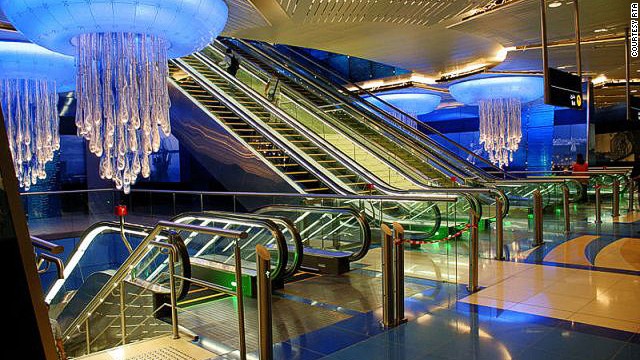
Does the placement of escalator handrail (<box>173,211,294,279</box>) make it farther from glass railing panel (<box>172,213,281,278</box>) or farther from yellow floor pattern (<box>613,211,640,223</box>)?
yellow floor pattern (<box>613,211,640,223</box>)

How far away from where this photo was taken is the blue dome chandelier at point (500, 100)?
43.6 ft

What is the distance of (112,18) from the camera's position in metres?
5.91

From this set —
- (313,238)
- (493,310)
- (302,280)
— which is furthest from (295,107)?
(493,310)

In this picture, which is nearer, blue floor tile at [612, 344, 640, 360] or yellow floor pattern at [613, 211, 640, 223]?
blue floor tile at [612, 344, 640, 360]

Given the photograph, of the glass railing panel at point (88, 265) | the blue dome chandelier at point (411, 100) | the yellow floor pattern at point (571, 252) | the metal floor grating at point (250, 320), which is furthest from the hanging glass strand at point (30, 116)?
the yellow floor pattern at point (571, 252)

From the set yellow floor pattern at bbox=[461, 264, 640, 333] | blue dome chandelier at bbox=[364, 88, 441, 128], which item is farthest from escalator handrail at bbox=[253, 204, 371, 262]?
blue dome chandelier at bbox=[364, 88, 441, 128]

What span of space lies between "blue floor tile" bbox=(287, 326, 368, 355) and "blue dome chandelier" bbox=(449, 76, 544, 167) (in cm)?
1070

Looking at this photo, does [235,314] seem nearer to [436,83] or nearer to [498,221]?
[498,221]

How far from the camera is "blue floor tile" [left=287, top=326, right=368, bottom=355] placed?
391cm

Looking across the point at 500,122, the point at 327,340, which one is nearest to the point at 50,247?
the point at 327,340

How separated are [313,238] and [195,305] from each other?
212cm

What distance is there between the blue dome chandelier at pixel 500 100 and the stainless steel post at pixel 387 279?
1008 cm

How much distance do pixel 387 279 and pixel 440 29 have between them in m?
5.76

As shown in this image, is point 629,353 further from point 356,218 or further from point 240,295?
point 356,218
